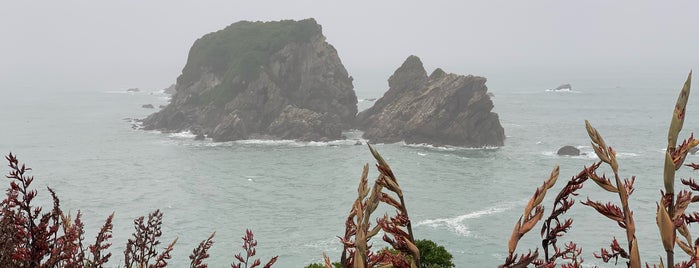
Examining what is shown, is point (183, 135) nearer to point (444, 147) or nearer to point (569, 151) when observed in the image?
point (444, 147)

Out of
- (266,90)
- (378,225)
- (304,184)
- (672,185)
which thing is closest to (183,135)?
(266,90)

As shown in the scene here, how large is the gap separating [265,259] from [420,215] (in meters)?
20.3

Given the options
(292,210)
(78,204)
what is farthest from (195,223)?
(78,204)

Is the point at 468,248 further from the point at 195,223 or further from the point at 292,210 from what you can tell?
the point at 195,223

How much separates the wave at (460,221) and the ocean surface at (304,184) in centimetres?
12

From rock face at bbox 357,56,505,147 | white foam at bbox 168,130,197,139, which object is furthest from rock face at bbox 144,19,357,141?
rock face at bbox 357,56,505,147

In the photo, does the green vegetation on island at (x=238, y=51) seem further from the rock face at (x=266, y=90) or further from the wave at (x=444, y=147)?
the wave at (x=444, y=147)

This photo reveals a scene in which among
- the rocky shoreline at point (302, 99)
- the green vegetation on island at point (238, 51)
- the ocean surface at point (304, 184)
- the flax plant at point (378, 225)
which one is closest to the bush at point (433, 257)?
the ocean surface at point (304, 184)

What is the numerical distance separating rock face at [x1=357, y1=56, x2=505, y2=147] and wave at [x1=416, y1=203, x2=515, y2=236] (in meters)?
44.2

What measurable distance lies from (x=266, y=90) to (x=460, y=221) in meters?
76.1

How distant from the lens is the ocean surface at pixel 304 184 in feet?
181

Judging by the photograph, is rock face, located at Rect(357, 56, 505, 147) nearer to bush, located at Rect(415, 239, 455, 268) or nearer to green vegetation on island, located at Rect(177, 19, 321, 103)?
green vegetation on island, located at Rect(177, 19, 321, 103)

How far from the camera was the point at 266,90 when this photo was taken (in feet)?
417

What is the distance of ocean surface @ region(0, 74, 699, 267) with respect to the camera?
5531 cm
